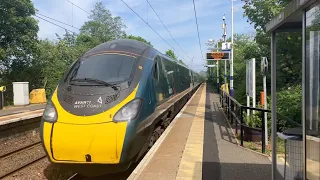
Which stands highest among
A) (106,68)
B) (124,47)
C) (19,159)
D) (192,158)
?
(124,47)

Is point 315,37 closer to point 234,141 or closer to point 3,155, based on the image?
point 234,141

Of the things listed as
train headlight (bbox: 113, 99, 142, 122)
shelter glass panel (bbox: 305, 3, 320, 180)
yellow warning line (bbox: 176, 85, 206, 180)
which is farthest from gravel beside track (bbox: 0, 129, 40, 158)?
shelter glass panel (bbox: 305, 3, 320, 180)

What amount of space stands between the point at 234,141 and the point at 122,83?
3.74m

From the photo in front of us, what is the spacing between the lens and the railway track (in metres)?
8.45

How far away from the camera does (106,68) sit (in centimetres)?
Answer: 677

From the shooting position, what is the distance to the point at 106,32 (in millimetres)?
60031

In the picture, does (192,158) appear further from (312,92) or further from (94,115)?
(312,92)

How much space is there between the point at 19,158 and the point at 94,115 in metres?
5.24

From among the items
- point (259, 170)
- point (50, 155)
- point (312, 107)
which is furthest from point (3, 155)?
point (312, 107)

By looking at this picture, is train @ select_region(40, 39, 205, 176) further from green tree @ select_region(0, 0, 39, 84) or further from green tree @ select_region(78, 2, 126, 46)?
green tree @ select_region(78, 2, 126, 46)

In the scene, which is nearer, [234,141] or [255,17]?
[234,141]

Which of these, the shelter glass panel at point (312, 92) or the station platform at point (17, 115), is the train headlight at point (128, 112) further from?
the station platform at point (17, 115)

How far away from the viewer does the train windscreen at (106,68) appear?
6.56m

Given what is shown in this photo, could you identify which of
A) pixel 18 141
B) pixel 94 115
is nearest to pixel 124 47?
pixel 94 115
